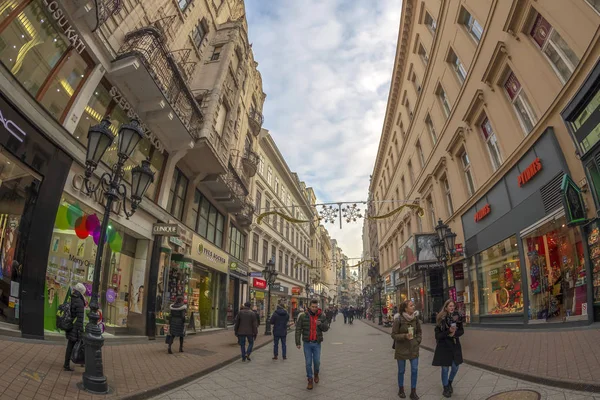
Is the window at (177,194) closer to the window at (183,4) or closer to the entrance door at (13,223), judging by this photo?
the entrance door at (13,223)

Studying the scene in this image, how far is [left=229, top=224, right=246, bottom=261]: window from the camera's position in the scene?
22750mm

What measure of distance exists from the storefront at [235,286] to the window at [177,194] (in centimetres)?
686

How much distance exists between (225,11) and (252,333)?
18982 mm

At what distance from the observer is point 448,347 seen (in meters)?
5.36

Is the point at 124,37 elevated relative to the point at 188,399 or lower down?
elevated

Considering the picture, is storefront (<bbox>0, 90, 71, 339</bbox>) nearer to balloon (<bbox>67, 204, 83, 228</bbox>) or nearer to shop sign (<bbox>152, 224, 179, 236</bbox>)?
balloon (<bbox>67, 204, 83, 228</bbox>)

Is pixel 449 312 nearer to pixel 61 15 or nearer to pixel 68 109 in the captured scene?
pixel 68 109

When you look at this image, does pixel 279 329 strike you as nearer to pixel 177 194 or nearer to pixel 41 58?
pixel 177 194

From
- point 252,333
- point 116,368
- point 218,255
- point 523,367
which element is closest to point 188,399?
point 116,368

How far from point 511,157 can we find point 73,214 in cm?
1395

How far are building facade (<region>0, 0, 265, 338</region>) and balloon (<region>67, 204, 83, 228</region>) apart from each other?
0.13 feet

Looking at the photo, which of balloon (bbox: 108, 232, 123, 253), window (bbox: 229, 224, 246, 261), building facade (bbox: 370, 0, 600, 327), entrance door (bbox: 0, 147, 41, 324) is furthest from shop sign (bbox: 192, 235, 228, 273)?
Result: building facade (bbox: 370, 0, 600, 327)

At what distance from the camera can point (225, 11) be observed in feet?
65.4

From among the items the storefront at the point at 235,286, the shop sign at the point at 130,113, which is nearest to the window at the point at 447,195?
the storefront at the point at 235,286
